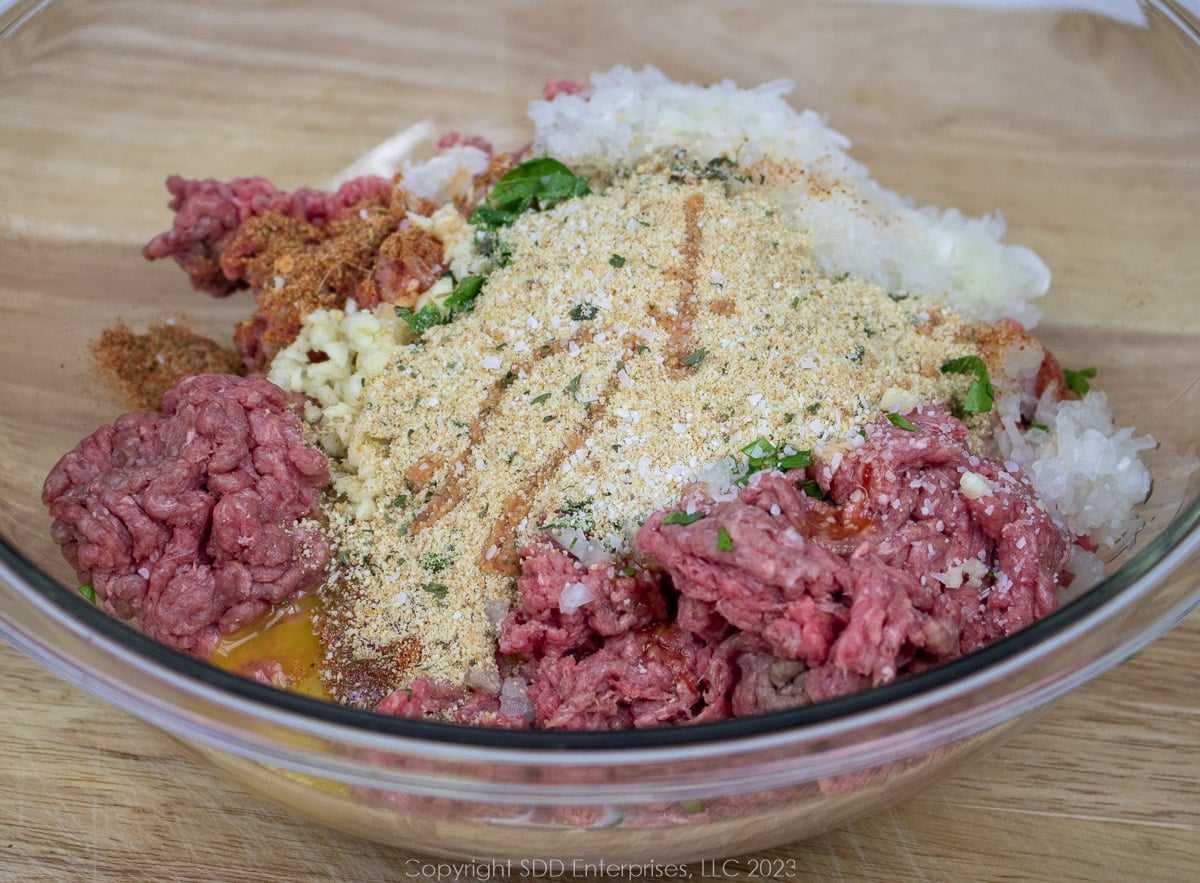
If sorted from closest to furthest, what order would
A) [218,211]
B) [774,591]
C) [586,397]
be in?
[774,591], [586,397], [218,211]

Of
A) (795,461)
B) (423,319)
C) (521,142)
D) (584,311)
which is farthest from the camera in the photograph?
(521,142)

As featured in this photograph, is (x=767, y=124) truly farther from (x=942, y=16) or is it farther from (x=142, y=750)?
(x=142, y=750)

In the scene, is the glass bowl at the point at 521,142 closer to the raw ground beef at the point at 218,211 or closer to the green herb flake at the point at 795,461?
the raw ground beef at the point at 218,211

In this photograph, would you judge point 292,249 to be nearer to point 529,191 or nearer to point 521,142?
point 529,191

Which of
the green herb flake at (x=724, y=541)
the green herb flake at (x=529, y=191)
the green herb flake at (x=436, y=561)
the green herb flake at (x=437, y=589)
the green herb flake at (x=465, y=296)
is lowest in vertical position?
the green herb flake at (x=437, y=589)

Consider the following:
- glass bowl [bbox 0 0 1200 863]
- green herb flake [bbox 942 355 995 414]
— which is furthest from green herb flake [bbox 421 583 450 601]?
green herb flake [bbox 942 355 995 414]

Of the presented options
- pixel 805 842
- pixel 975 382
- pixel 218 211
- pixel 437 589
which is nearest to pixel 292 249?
pixel 218 211

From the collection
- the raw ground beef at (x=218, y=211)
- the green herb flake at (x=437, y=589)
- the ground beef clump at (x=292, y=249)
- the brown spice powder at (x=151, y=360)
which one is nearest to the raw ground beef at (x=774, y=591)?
the green herb flake at (x=437, y=589)
